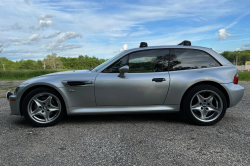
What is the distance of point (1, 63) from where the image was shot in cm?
4134

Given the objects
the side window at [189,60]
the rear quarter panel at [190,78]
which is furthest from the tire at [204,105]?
the side window at [189,60]

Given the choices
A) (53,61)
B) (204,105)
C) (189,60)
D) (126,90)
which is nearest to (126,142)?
(126,90)

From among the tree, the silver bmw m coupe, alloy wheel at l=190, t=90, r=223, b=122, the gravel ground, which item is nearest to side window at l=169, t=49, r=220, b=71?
the silver bmw m coupe

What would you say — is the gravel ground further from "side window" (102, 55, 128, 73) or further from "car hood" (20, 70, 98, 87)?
"side window" (102, 55, 128, 73)

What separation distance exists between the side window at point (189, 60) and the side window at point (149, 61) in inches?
6.1

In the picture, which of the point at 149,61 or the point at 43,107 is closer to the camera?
the point at 43,107

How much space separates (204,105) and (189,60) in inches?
35.5

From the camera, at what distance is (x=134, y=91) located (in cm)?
352

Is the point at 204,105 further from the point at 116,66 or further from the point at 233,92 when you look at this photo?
the point at 116,66

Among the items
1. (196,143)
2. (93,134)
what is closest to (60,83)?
(93,134)

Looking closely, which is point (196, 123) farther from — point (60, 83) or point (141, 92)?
point (60, 83)

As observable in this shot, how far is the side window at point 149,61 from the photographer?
143 inches

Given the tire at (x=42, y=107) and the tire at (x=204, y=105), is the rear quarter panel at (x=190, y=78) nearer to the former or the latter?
the tire at (x=204, y=105)

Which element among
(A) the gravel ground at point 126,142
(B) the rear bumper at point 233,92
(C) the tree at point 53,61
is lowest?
(A) the gravel ground at point 126,142
